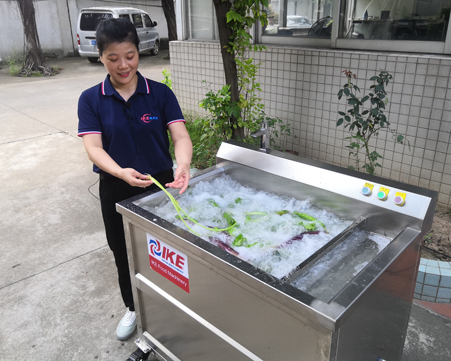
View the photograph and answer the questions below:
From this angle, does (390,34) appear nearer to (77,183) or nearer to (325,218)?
(325,218)

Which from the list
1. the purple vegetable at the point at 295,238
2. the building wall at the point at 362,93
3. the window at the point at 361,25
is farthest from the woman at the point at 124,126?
the window at the point at 361,25

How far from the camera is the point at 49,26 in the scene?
14594 mm

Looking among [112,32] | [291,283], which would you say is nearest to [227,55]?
[112,32]

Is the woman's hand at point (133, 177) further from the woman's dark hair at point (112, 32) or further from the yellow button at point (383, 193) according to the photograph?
the yellow button at point (383, 193)

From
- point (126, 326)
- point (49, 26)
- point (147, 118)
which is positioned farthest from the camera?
point (49, 26)

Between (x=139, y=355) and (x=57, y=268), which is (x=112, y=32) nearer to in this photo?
(x=139, y=355)

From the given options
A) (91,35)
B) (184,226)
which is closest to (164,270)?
(184,226)

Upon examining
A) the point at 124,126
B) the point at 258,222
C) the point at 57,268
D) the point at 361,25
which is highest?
the point at 361,25

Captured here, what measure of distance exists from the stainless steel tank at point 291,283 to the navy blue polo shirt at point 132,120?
263 millimetres

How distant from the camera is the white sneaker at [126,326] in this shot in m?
2.29

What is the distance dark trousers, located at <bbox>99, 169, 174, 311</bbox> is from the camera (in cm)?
204

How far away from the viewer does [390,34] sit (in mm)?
3754

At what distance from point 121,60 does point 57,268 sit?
6.31 feet

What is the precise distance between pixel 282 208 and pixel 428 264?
1.29 meters
